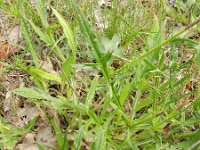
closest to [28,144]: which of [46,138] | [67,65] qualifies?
[46,138]

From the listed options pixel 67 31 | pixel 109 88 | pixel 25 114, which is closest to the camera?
pixel 109 88

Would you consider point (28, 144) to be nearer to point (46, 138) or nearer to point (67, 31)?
point (46, 138)

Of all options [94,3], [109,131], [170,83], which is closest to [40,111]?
[109,131]

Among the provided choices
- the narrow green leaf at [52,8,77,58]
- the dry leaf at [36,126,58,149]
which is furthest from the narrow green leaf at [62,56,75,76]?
the dry leaf at [36,126,58,149]

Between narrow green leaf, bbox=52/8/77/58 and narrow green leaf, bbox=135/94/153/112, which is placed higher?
narrow green leaf, bbox=52/8/77/58

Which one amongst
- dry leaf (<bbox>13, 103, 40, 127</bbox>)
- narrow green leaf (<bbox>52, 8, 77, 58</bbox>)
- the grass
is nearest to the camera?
the grass

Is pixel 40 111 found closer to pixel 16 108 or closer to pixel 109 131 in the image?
pixel 16 108

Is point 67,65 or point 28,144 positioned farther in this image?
point 28,144

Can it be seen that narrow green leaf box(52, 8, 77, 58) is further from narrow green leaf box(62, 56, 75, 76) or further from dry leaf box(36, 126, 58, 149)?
dry leaf box(36, 126, 58, 149)

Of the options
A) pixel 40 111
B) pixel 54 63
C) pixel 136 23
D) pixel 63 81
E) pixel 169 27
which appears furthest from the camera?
pixel 169 27
